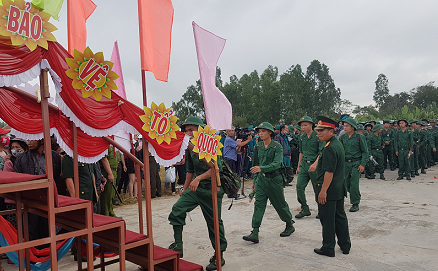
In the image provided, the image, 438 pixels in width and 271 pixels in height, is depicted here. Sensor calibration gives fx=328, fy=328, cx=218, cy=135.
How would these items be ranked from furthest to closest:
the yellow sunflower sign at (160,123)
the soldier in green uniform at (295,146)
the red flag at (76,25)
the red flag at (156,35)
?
the soldier in green uniform at (295,146)
the red flag at (76,25)
the red flag at (156,35)
the yellow sunflower sign at (160,123)

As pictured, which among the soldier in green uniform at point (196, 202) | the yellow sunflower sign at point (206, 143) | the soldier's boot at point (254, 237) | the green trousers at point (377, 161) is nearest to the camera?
the yellow sunflower sign at point (206, 143)

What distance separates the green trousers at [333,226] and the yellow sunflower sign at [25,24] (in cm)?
422

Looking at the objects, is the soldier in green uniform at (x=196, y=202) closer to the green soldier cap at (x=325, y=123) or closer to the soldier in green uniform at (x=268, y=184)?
the soldier in green uniform at (x=268, y=184)

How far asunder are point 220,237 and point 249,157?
785cm

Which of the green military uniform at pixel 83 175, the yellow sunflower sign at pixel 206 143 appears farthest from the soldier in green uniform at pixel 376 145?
the green military uniform at pixel 83 175

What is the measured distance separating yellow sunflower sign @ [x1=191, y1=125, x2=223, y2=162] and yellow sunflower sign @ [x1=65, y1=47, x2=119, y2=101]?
1.20 m

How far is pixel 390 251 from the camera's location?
16.2 ft

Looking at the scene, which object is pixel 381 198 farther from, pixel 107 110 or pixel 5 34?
pixel 5 34

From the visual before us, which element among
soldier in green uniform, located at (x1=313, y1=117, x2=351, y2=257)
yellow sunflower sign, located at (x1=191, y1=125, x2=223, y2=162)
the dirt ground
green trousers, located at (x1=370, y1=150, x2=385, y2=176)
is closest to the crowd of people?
soldier in green uniform, located at (x1=313, y1=117, x2=351, y2=257)

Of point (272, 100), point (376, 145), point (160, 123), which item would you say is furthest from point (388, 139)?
point (272, 100)

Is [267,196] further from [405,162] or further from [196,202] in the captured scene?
[405,162]

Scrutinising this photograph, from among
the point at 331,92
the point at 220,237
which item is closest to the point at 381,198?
the point at 220,237

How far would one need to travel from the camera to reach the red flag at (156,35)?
382 centimetres

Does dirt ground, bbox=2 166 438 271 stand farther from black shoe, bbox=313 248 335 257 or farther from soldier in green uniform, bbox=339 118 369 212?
soldier in green uniform, bbox=339 118 369 212
